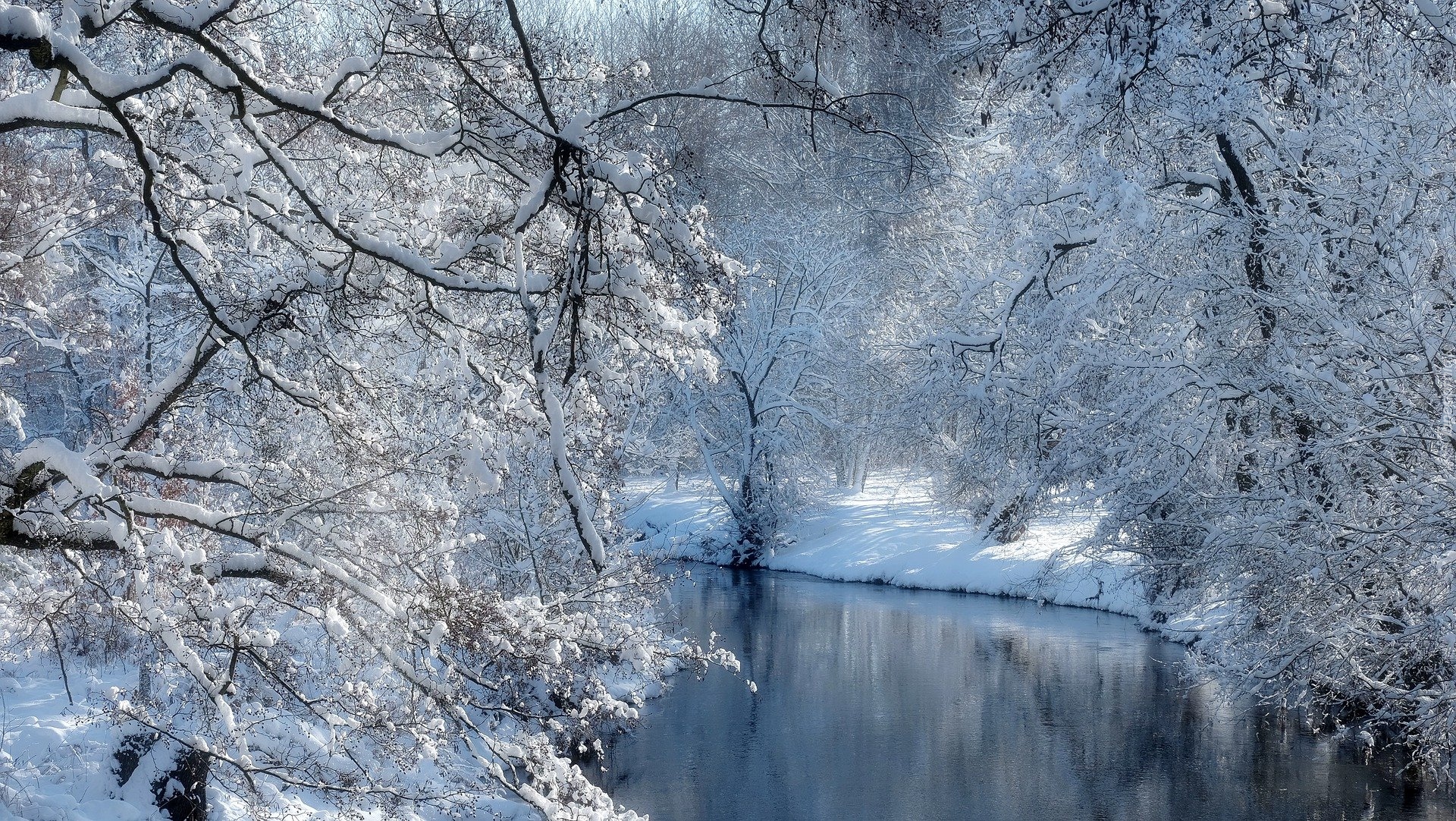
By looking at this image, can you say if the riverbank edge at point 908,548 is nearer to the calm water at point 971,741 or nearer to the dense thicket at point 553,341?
the calm water at point 971,741

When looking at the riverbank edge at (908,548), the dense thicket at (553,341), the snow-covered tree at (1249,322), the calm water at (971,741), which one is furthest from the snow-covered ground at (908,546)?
the snow-covered tree at (1249,322)

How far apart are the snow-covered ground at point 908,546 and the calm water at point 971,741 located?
1994 millimetres

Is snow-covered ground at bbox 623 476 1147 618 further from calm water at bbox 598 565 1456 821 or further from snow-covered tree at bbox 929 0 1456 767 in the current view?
snow-covered tree at bbox 929 0 1456 767

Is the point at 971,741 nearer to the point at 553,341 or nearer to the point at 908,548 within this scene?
the point at 553,341

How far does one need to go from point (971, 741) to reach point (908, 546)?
38.8ft

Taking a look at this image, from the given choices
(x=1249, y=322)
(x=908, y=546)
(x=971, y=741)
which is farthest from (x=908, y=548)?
(x=1249, y=322)

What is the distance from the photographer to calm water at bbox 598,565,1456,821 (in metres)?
10.9

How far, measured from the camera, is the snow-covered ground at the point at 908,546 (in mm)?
20750

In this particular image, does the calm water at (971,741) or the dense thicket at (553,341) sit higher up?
the dense thicket at (553,341)

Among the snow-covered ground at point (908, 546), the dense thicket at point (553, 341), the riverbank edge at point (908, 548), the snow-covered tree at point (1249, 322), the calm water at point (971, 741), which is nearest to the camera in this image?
the dense thicket at point (553, 341)

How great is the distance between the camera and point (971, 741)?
12922mm

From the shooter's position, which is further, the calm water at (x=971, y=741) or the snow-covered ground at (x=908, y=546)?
the snow-covered ground at (x=908, y=546)

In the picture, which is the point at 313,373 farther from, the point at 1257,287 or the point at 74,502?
the point at 1257,287

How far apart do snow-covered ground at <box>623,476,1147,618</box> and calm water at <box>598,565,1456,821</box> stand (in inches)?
78.5
